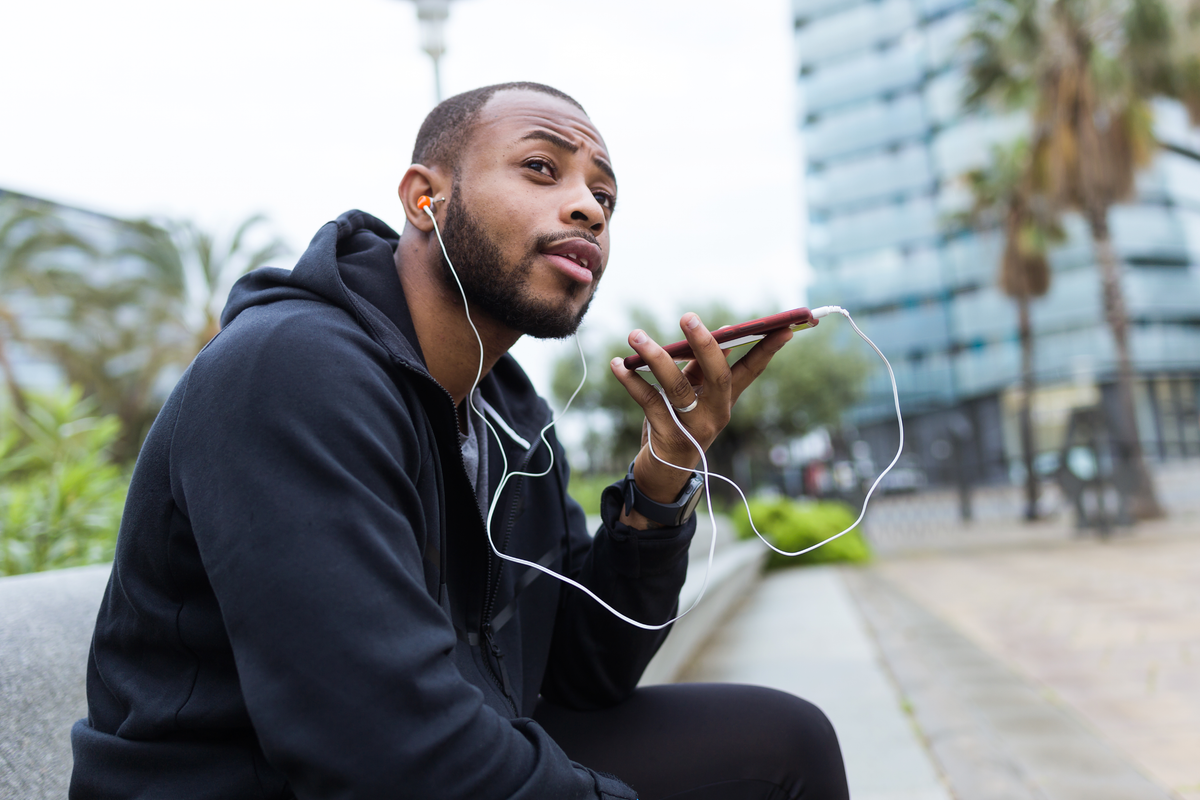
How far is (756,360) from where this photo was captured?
1427mm

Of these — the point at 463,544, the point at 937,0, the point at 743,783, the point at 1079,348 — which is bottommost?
the point at 1079,348

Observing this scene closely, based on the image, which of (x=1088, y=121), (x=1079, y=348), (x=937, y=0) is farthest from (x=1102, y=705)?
(x=937, y=0)

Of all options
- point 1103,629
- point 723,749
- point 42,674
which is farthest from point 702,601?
point 42,674

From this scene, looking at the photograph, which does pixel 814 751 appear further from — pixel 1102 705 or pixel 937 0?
pixel 937 0

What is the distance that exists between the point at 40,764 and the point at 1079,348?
38.0 metres

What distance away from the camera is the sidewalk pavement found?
261 cm

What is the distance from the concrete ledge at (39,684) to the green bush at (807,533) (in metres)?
8.31

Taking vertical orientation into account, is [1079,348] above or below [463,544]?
below

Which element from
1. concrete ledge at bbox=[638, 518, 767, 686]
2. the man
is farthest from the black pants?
concrete ledge at bbox=[638, 518, 767, 686]

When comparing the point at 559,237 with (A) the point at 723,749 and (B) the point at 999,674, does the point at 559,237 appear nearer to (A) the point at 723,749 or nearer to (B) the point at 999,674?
(A) the point at 723,749

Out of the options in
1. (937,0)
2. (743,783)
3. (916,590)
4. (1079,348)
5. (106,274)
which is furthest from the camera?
(937,0)

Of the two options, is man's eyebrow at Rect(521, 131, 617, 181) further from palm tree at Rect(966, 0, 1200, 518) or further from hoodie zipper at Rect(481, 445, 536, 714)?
palm tree at Rect(966, 0, 1200, 518)

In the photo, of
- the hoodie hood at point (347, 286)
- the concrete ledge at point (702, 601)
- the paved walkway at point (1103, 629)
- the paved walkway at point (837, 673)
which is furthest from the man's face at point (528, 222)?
the paved walkway at point (1103, 629)

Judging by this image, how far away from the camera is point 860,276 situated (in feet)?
135
